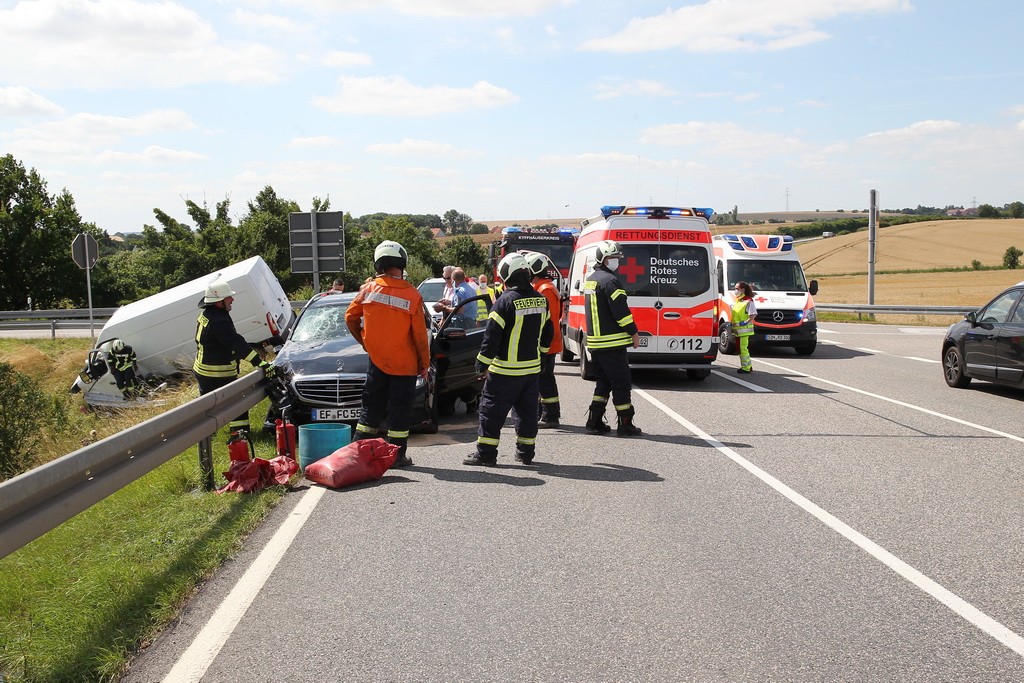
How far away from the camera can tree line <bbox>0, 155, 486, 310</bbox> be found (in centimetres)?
4812

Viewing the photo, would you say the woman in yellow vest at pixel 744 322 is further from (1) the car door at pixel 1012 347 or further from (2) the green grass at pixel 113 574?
(2) the green grass at pixel 113 574

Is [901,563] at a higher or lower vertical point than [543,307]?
lower

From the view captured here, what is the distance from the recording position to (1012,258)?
73.9 metres

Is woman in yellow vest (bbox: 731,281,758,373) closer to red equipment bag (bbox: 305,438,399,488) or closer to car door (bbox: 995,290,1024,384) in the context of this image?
car door (bbox: 995,290,1024,384)

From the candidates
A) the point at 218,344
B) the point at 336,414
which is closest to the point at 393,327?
the point at 336,414

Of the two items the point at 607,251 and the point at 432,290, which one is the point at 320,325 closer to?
the point at 607,251

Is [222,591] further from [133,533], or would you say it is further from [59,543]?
[59,543]

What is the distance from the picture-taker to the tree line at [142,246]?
48.1m

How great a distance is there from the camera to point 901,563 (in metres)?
→ 5.38

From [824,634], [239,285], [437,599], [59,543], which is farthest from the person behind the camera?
[239,285]

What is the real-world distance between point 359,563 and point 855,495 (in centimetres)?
388

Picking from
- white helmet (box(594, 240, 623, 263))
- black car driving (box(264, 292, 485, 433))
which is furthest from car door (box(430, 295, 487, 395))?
white helmet (box(594, 240, 623, 263))

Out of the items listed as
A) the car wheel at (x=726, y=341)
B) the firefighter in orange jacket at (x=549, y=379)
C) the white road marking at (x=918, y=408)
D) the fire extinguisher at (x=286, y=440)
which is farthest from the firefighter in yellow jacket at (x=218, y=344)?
the car wheel at (x=726, y=341)

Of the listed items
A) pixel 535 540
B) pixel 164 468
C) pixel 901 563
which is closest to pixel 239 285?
pixel 164 468
